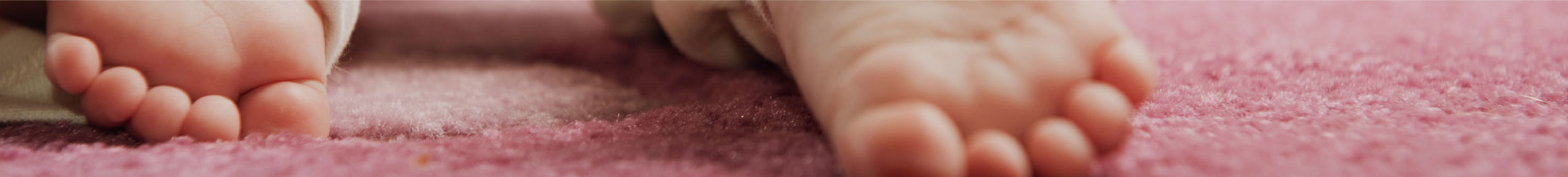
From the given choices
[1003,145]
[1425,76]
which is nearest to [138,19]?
[1003,145]

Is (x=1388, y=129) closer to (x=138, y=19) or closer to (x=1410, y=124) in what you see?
(x=1410, y=124)

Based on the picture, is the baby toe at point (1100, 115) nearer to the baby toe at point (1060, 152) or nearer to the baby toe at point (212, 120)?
the baby toe at point (1060, 152)

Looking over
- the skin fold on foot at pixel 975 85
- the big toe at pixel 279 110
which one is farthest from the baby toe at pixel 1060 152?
the big toe at pixel 279 110

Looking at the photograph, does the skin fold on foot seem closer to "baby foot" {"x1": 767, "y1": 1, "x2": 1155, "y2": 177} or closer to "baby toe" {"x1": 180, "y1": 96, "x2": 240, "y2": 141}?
"baby foot" {"x1": 767, "y1": 1, "x2": 1155, "y2": 177}

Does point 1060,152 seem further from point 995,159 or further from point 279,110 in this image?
point 279,110

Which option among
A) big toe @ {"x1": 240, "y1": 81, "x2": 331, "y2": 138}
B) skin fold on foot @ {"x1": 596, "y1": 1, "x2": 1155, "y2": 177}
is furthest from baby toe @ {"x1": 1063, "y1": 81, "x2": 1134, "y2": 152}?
big toe @ {"x1": 240, "y1": 81, "x2": 331, "y2": 138}
